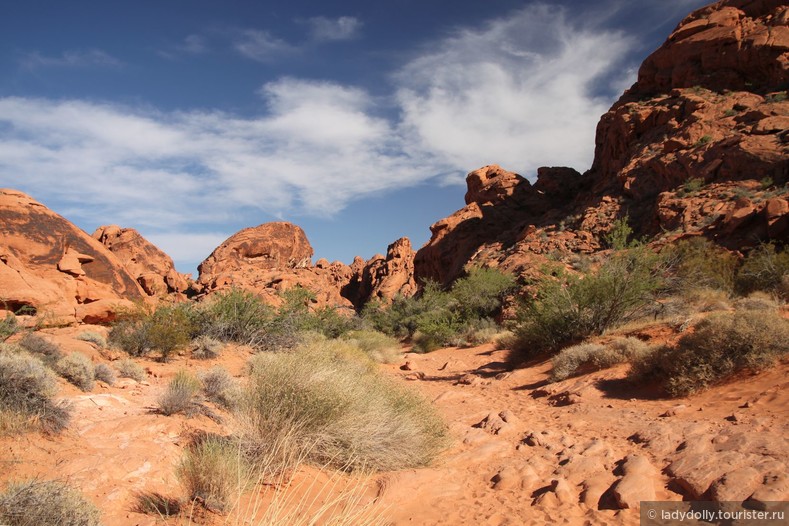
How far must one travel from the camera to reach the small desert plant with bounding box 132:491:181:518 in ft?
11.5

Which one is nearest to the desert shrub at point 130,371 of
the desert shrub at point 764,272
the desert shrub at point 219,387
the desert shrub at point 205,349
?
the desert shrub at point 219,387

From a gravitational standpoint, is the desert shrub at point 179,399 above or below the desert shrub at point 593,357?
above

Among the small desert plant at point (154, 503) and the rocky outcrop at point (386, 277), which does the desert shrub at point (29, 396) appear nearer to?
the small desert plant at point (154, 503)

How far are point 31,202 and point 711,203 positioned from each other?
3072 centimetres

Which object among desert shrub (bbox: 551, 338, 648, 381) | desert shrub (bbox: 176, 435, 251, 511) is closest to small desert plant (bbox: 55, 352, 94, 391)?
desert shrub (bbox: 176, 435, 251, 511)

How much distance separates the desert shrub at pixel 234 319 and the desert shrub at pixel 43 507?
10910mm

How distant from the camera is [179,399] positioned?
587 cm

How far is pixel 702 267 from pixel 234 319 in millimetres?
16336

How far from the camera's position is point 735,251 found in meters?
18.0

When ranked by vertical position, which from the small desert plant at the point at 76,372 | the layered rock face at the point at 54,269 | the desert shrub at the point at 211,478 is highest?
the layered rock face at the point at 54,269

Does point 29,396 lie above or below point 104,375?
above

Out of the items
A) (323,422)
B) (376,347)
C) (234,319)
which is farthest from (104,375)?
(376,347)

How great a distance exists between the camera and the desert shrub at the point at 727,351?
6285 millimetres

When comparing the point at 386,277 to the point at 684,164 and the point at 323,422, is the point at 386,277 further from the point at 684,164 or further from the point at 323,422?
the point at 323,422
